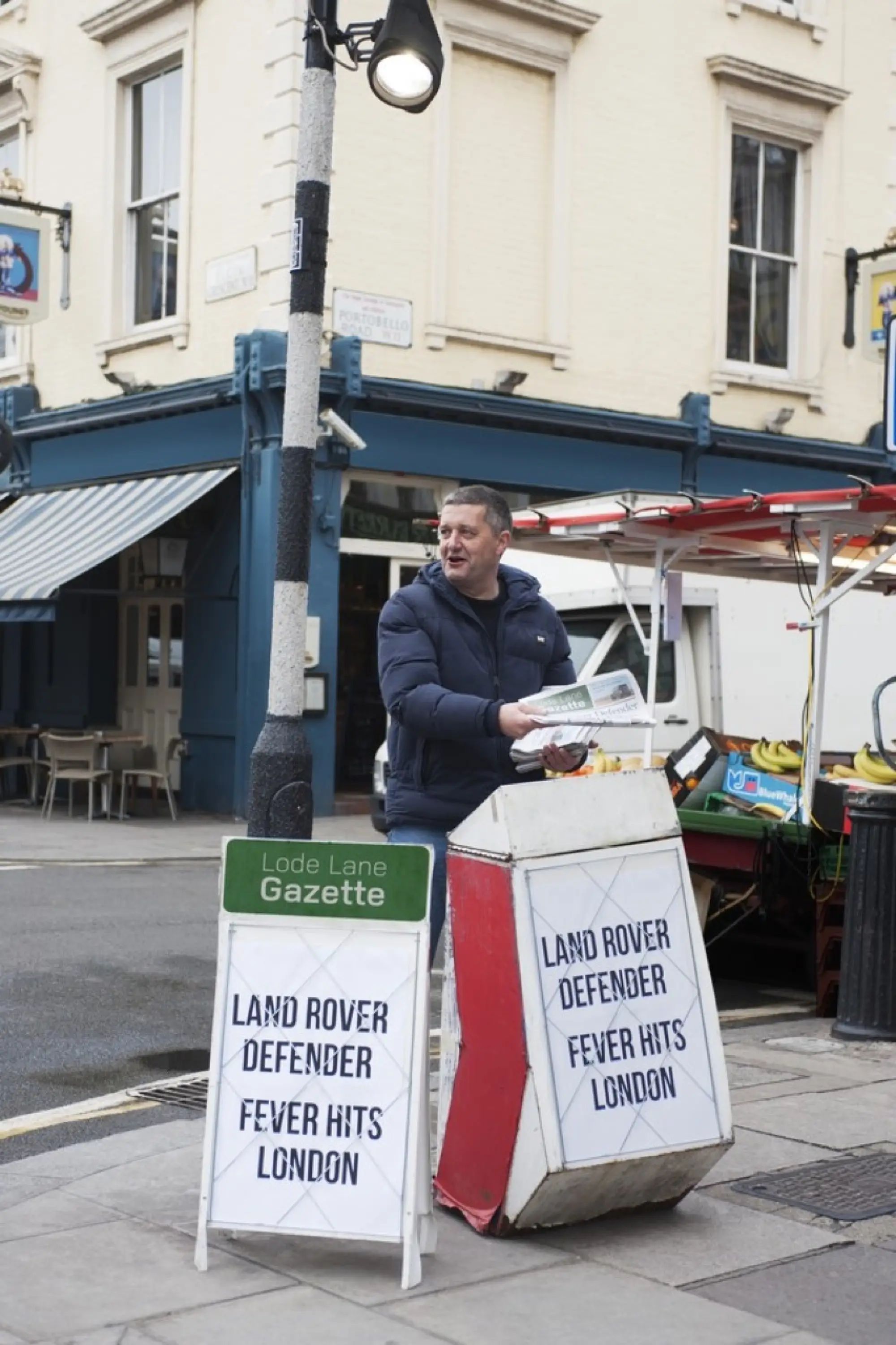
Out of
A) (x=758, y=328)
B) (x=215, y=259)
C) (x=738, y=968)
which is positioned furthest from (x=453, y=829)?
(x=758, y=328)

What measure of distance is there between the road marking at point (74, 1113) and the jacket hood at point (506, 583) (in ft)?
7.39

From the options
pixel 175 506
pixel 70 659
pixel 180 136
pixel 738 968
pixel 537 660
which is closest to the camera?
pixel 537 660

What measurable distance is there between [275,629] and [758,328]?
13417mm

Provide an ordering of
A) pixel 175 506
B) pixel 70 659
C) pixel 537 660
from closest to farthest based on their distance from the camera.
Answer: pixel 537 660 < pixel 175 506 < pixel 70 659

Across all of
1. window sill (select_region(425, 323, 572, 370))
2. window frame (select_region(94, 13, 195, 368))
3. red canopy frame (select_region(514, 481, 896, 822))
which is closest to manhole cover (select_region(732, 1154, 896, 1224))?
red canopy frame (select_region(514, 481, 896, 822))

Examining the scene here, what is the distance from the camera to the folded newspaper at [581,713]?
179 inches

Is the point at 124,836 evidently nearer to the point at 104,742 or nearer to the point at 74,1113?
the point at 104,742

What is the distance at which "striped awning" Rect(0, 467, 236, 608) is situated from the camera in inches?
686

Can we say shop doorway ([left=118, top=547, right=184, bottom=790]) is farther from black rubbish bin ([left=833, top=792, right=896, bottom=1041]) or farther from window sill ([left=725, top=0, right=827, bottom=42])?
black rubbish bin ([left=833, top=792, right=896, bottom=1041])

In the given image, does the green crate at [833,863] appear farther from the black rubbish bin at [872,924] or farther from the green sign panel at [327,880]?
the green sign panel at [327,880]

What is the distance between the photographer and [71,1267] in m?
4.43

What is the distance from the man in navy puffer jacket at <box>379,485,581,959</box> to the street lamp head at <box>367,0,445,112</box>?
356cm

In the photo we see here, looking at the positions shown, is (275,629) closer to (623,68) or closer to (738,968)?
(738,968)

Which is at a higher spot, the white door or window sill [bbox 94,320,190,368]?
window sill [bbox 94,320,190,368]
